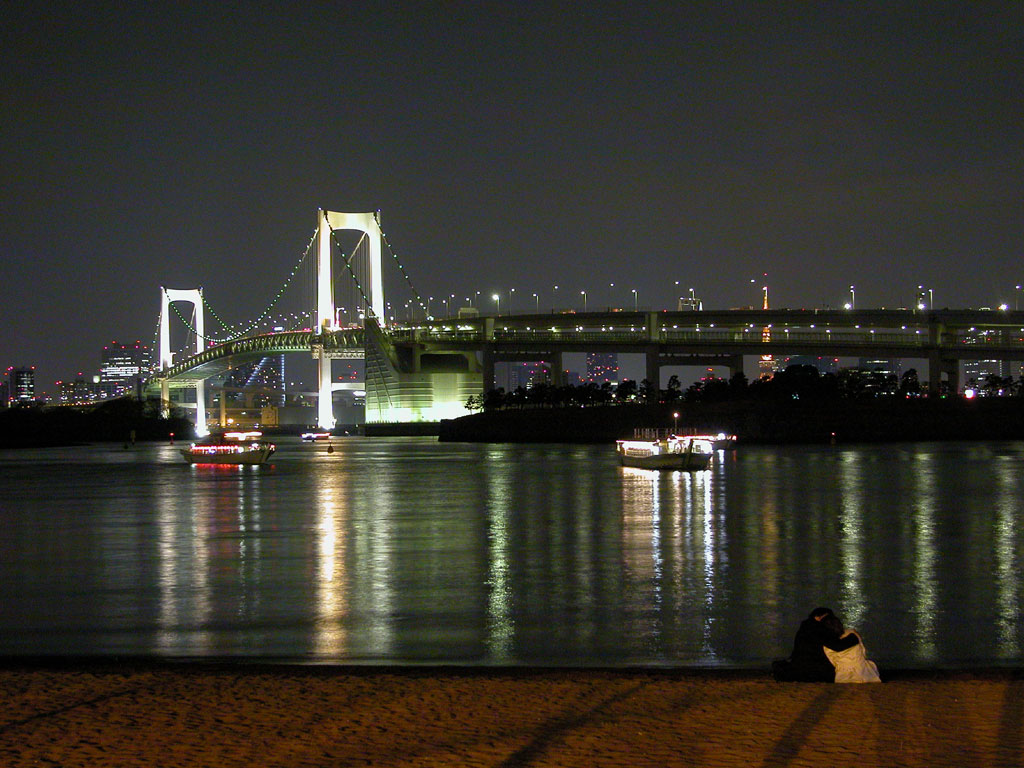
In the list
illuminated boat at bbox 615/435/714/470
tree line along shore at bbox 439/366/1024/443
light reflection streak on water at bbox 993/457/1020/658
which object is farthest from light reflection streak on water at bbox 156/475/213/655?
tree line along shore at bbox 439/366/1024/443

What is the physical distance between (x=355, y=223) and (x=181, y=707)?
95480 millimetres

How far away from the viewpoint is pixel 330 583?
12.6 meters

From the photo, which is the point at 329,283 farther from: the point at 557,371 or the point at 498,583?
the point at 498,583

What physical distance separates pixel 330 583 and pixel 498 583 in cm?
182

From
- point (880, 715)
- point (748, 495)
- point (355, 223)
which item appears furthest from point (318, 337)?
point (880, 715)

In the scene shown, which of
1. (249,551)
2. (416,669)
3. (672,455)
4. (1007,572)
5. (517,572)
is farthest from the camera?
(672,455)

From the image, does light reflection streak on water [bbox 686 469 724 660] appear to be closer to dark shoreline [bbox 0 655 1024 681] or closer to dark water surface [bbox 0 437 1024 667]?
dark water surface [bbox 0 437 1024 667]

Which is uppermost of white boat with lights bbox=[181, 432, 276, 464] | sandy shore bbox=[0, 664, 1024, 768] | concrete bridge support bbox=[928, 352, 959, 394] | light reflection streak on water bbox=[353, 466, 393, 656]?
concrete bridge support bbox=[928, 352, 959, 394]

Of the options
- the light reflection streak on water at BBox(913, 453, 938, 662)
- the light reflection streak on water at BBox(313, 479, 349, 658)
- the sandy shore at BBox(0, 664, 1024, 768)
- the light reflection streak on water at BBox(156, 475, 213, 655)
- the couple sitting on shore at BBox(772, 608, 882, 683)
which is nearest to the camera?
the sandy shore at BBox(0, 664, 1024, 768)

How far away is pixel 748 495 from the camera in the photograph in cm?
2681

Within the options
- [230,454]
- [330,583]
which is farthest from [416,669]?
[230,454]

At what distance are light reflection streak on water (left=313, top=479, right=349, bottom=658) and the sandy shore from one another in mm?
1511

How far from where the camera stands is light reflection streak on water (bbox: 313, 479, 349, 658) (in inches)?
360

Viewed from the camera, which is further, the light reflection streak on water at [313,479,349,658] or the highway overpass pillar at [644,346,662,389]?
the highway overpass pillar at [644,346,662,389]
